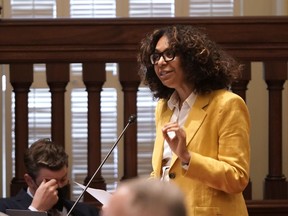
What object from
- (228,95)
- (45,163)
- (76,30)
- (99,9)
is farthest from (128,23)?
(99,9)

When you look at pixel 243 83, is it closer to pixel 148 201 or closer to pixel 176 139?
pixel 176 139

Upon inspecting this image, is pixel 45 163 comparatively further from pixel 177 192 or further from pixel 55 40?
pixel 177 192

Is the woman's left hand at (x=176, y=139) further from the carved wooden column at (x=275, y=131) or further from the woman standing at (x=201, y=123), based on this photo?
the carved wooden column at (x=275, y=131)

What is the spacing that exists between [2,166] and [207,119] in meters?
2.74

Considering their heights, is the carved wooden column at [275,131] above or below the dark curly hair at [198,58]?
below

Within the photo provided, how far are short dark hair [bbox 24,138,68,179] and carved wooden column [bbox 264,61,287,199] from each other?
1005mm

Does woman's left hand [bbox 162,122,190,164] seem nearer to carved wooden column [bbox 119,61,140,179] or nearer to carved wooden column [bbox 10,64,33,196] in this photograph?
carved wooden column [bbox 119,61,140,179]

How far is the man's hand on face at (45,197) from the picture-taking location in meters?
3.61

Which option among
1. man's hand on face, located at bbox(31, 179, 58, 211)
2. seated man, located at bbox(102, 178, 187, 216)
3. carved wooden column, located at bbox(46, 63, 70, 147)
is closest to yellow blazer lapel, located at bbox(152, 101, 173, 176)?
man's hand on face, located at bbox(31, 179, 58, 211)

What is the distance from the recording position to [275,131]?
4.17 meters

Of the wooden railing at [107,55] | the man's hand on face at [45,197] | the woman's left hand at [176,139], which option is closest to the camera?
the woman's left hand at [176,139]

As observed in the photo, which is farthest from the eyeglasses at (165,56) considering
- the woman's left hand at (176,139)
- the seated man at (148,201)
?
the seated man at (148,201)

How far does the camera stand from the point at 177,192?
154 cm

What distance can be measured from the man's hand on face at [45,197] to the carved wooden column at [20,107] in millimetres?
500
